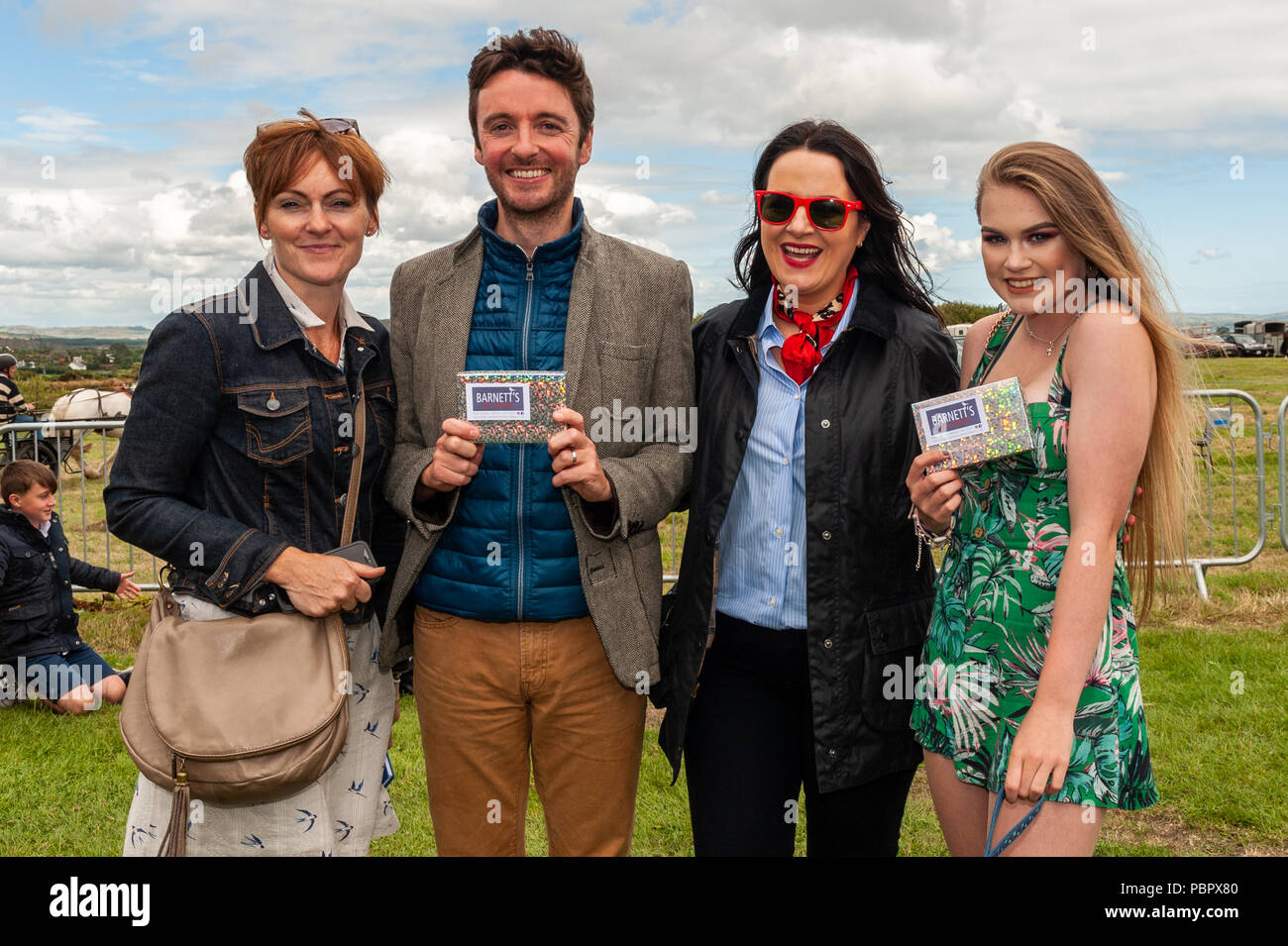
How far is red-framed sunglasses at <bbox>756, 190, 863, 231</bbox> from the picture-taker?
2795 millimetres

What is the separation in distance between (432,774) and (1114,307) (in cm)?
228

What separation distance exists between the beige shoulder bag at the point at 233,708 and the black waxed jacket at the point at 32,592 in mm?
4539

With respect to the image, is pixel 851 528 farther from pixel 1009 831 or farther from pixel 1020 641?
pixel 1009 831

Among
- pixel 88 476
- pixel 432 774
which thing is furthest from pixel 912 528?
pixel 88 476

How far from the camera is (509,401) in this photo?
2695 mm

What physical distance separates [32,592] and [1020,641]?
6.29 m

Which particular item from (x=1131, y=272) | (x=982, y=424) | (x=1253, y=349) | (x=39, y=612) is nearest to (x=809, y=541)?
(x=982, y=424)

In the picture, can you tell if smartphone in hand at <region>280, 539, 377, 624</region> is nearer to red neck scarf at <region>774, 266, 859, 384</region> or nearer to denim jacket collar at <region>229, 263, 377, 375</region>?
denim jacket collar at <region>229, 263, 377, 375</region>

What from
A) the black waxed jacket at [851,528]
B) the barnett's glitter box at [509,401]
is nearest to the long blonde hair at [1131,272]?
the black waxed jacket at [851,528]

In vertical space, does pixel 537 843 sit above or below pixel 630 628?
below

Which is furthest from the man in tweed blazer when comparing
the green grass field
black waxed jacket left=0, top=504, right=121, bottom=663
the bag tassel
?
black waxed jacket left=0, top=504, right=121, bottom=663

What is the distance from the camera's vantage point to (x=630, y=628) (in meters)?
2.90

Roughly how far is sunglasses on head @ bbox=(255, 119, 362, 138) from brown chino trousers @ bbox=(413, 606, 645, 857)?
138 centimetres
